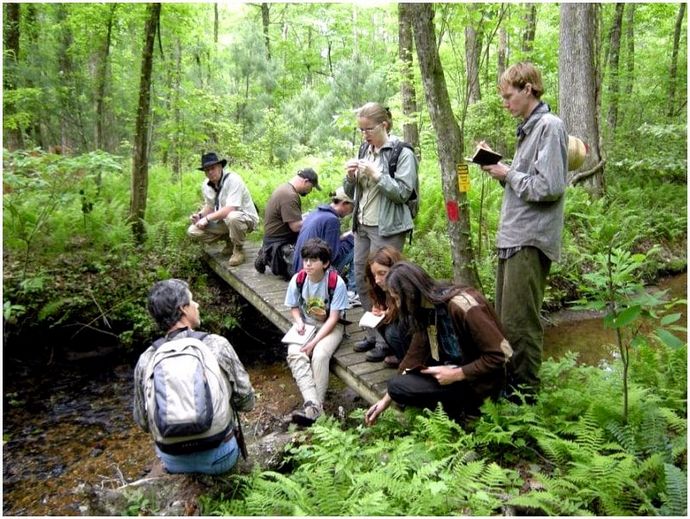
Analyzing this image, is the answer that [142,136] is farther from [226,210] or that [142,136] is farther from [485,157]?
[485,157]

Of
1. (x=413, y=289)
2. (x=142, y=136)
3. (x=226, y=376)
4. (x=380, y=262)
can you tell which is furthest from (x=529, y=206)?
(x=142, y=136)

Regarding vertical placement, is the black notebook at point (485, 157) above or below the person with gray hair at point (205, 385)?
above

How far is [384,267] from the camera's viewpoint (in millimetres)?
4008

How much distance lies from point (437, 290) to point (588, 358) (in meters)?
3.40

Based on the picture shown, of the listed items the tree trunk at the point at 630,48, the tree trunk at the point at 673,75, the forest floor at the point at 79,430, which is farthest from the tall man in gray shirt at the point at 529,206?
the tree trunk at the point at 630,48

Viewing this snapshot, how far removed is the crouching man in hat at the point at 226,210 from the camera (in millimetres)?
7117

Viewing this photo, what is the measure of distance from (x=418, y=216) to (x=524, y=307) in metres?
5.37

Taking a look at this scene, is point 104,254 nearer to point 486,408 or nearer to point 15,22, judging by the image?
point 15,22

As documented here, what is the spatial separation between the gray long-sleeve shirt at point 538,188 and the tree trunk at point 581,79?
656cm

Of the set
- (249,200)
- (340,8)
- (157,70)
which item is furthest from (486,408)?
(340,8)

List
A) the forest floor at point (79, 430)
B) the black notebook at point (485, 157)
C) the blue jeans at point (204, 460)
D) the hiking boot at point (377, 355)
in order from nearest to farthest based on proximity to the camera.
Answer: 1. the blue jeans at point (204, 460)
2. the black notebook at point (485, 157)
3. the forest floor at point (79, 430)
4. the hiking boot at point (377, 355)

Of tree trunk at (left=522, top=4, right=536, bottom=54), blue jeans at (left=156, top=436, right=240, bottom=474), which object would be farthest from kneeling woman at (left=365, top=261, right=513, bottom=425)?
tree trunk at (left=522, top=4, right=536, bottom=54)

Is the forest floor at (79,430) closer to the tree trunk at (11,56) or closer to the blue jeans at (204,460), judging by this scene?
the blue jeans at (204,460)

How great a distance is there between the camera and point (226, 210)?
711cm
